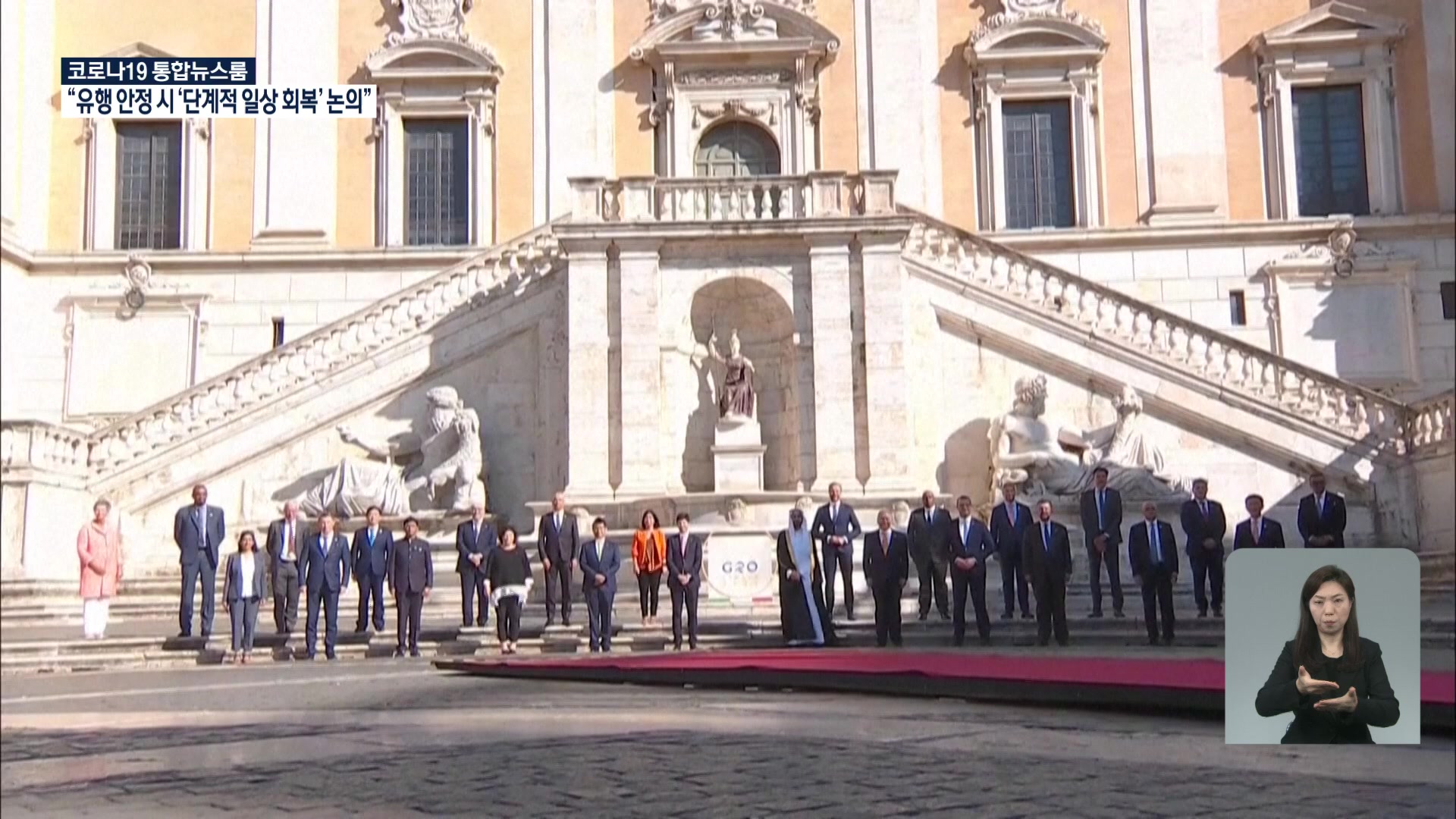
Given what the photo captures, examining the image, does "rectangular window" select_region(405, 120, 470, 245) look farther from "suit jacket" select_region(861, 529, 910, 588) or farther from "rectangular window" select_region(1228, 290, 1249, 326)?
"suit jacket" select_region(861, 529, 910, 588)

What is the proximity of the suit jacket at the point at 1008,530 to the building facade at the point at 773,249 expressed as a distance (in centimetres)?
440

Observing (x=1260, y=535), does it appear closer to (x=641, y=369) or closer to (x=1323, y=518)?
(x=1323, y=518)

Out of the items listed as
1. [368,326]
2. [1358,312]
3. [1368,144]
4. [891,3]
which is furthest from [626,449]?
[1368,144]

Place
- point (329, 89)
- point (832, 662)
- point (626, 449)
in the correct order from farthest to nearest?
point (626, 449)
point (832, 662)
point (329, 89)

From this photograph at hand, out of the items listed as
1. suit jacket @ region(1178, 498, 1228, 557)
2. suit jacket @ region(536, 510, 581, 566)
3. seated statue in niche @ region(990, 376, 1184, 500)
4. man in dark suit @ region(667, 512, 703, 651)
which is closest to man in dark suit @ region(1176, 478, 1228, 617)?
suit jacket @ region(1178, 498, 1228, 557)

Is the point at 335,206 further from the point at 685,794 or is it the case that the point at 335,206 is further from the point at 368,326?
the point at 685,794

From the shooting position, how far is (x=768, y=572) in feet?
58.5

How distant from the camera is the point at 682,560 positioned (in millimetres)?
15156

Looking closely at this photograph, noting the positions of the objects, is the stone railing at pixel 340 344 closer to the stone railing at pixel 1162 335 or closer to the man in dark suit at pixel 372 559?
the man in dark suit at pixel 372 559

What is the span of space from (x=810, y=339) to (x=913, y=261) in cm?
211

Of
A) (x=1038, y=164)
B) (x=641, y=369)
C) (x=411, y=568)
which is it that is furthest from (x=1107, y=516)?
(x=1038, y=164)

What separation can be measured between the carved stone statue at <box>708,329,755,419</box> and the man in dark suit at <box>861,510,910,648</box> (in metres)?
5.96

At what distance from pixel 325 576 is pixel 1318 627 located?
551 inches

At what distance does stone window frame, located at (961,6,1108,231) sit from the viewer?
28.6 meters
